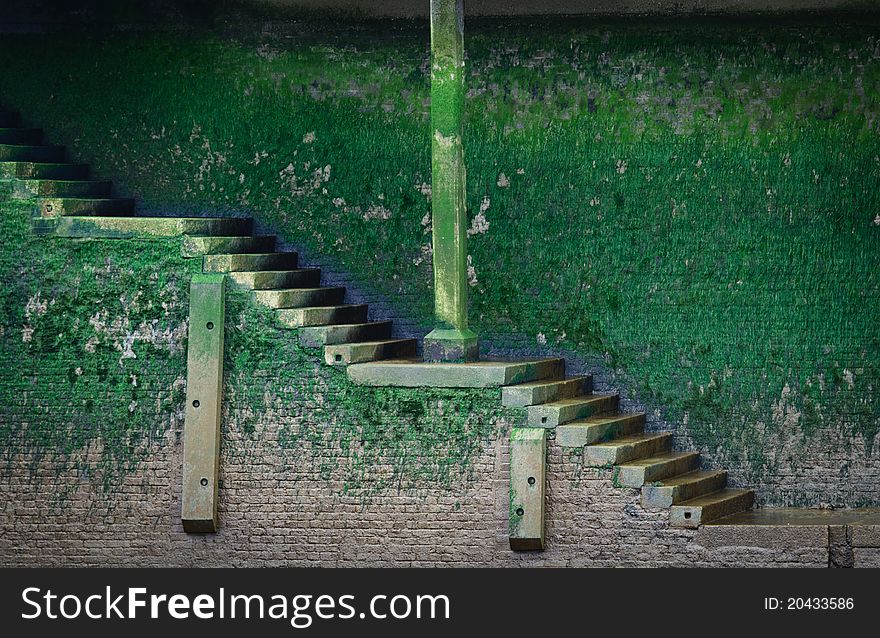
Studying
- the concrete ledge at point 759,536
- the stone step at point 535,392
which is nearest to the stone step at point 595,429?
the stone step at point 535,392

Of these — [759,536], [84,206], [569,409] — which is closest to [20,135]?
[84,206]

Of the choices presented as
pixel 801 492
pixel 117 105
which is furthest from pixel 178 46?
pixel 801 492

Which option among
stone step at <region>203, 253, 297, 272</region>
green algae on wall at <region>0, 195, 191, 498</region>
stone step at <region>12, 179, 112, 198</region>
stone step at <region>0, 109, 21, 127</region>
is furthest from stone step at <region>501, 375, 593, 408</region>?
stone step at <region>0, 109, 21, 127</region>

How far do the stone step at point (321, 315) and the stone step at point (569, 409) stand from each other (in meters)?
1.75

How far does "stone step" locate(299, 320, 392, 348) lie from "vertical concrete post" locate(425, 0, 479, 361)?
602mm

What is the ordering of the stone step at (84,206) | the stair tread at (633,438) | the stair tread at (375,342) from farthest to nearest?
the stone step at (84,206) → the stair tread at (375,342) → the stair tread at (633,438)

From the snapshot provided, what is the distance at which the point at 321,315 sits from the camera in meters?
14.4

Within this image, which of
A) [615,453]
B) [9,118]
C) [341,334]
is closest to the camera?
[615,453]

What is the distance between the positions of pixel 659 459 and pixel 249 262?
131 inches

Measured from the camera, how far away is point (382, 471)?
14.0m

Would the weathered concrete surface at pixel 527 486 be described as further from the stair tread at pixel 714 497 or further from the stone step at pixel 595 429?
the stair tread at pixel 714 497

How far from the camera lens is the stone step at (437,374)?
45.1ft

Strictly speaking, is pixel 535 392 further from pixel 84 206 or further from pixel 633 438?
pixel 84 206

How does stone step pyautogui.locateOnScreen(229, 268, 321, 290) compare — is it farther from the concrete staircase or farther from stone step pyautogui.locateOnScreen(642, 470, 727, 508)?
stone step pyautogui.locateOnScreen(642, 470, 727, 508)
